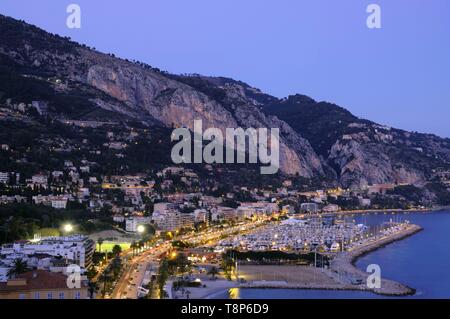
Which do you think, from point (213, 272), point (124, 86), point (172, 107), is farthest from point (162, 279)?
point (172, 107)

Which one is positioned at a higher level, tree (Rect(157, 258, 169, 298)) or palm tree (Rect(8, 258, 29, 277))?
palm tree (Rect(8, 258, 29, 277))

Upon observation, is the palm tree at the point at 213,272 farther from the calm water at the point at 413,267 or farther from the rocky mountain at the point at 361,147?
the rocky mountain at the point at 361,147

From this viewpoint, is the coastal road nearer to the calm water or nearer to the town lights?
the town lights

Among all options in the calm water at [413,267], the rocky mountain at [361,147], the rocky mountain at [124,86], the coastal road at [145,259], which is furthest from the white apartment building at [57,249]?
the rocky mountain at [361,147]

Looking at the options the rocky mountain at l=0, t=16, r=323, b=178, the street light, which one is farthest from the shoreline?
the street light

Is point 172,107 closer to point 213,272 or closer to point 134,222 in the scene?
point 134,222

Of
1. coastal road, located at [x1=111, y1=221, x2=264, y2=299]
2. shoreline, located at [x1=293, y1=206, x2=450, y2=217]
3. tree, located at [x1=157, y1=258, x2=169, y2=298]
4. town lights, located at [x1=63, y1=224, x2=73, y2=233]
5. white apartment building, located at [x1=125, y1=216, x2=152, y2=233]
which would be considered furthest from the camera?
shoreline, located at [x1=293, y1=206, x2=450, y2=217]
